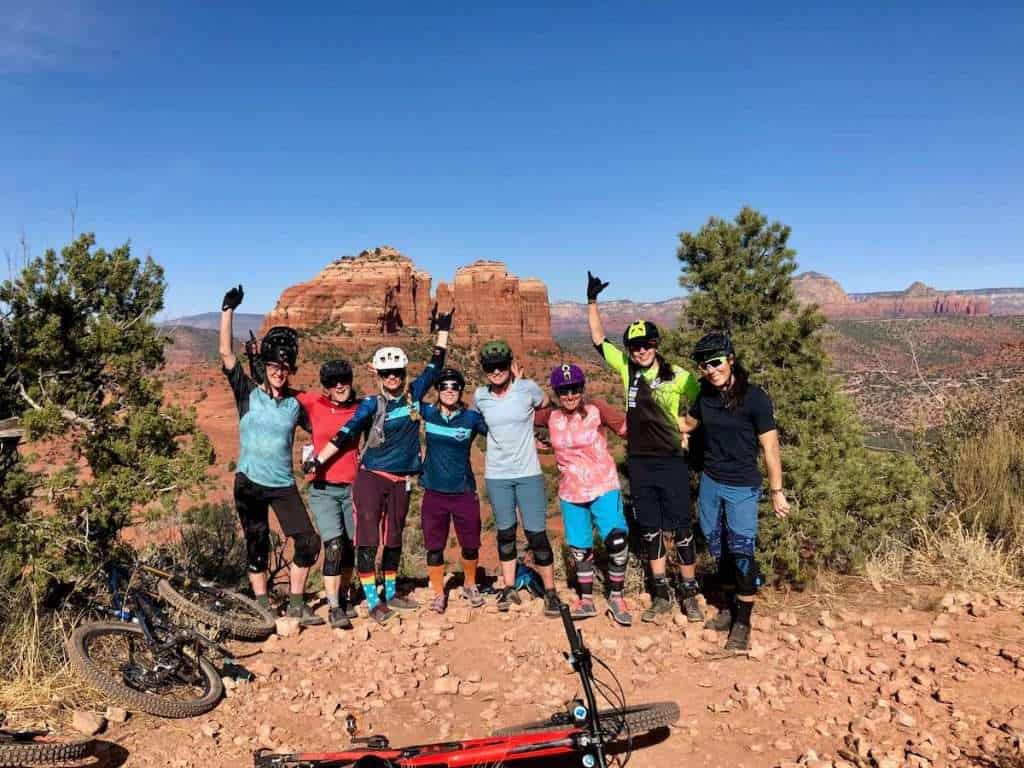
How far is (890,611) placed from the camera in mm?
4852

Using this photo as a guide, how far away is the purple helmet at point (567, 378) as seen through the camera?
4.95 m

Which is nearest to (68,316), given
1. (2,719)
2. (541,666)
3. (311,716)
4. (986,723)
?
(2,719)

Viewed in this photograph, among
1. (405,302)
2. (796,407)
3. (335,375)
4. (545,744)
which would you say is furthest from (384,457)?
(405,302)

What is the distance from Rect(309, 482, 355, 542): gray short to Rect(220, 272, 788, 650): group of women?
1 centimetres

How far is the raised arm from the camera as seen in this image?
15.9 ft

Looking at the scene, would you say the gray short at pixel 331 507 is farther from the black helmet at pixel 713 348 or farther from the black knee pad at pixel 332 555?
the black helmet at pixel 713 348

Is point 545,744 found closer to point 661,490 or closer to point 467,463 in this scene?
point 661,490

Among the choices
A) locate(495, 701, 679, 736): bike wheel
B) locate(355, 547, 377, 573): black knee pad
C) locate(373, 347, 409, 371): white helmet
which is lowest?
locate(495, 701, 679, 736): bike wheel

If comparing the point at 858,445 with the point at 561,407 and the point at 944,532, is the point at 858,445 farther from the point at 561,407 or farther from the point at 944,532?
the point at 561,407

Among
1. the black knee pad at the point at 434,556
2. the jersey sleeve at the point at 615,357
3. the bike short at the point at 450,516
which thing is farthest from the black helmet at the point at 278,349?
the jersey sleeve at the point at 615,357

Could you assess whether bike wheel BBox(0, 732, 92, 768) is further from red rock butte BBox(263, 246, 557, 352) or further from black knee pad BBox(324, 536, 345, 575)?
red rock butte BBox(263, 246, 557, 352)

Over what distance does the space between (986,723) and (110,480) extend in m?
6.19

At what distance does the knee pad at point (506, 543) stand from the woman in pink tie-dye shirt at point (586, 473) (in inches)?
20.3

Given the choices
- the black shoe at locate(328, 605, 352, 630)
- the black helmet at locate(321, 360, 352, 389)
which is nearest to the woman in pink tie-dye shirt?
the black helmet at locate(321, 360, 352, 389)
